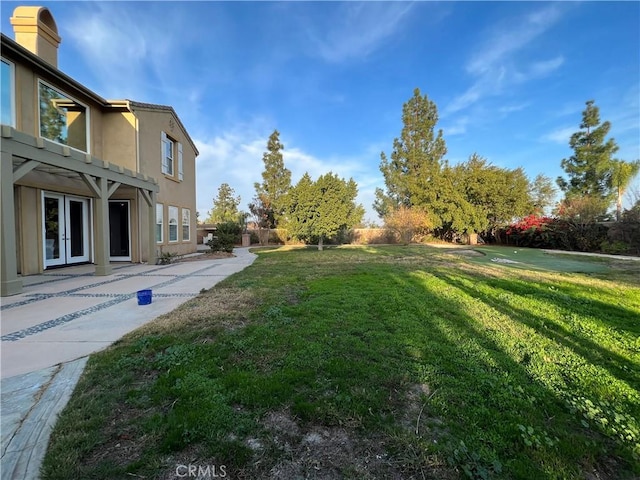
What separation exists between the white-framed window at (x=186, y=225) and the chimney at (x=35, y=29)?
23.5 ft

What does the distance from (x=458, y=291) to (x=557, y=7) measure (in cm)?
961

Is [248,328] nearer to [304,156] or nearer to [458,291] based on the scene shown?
[458,291]

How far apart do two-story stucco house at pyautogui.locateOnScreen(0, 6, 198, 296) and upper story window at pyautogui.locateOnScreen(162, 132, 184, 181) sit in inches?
1.9

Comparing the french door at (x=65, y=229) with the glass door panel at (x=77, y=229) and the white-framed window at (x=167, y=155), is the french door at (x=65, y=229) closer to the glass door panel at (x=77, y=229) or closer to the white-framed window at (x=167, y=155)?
the glass door panel at (x=77, y=229)

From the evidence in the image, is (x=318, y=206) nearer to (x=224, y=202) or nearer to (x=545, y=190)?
(x=545, y=190)

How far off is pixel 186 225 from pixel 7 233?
924cm

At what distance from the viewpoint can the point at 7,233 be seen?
5332mm

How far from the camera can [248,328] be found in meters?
3.67

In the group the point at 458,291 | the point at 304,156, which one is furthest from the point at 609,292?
the point at 304,156

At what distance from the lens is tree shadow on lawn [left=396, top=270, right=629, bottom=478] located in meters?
1.62

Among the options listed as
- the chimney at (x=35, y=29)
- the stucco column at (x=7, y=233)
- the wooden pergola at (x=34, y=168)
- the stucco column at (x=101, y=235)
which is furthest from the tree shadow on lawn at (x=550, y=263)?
the chimney at (x=35, y=29)

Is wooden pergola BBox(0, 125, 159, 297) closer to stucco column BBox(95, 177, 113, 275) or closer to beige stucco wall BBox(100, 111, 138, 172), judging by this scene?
stucco column BBox(95, 177, 113, 275)

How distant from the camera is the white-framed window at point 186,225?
14.2 m

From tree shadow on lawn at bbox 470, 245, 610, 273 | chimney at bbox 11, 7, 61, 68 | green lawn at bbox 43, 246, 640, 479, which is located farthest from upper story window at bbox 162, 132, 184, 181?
tree shadow on lawn at bbox 470, 245, 610, 273
